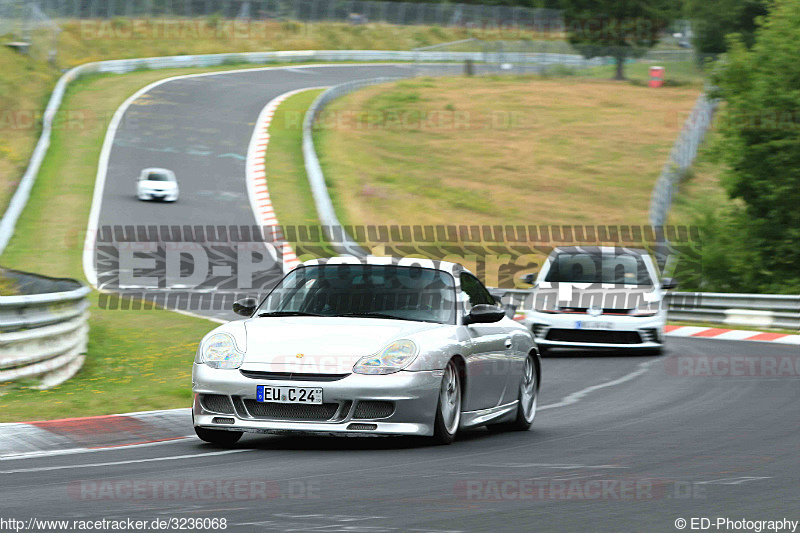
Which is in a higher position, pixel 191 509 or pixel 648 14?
pixel 191 509

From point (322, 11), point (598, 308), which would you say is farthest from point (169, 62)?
point (598, 308)

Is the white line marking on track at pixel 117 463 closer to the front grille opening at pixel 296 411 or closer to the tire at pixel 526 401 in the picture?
the front grille opening at pixel 296 411

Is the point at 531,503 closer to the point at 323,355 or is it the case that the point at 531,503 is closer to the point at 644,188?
the point at 323,355

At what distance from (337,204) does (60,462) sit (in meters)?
29.1

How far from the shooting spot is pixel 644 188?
146 ft

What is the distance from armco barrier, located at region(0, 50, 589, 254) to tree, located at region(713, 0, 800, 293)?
17646 mm

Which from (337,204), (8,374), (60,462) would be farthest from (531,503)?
(337,204)

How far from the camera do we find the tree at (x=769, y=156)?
2894cm

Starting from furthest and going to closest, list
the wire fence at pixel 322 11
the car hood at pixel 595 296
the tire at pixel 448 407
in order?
the wire fence at pixel 322 11
the car hood at pixel 595 296
the tire at pixel 448 407

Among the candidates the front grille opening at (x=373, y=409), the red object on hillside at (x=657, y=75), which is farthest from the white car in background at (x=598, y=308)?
the red object on hillside at (x=657, y=75)

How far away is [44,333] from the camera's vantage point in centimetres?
1256

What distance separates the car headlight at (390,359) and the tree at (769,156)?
21630mm

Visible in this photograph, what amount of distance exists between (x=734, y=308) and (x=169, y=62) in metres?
42.8

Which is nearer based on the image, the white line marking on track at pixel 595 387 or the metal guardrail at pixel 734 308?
Answer: the white line marking on track at pixel 595 387
